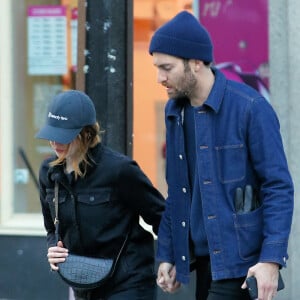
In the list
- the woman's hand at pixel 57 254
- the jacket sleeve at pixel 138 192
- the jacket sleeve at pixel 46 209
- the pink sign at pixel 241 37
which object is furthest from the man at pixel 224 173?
the pink sign at pixel 241 37

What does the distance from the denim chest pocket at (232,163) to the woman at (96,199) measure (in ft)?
1.61

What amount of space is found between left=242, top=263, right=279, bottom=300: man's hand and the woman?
70 cm

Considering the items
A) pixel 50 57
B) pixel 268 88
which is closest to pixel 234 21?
pixel 268 88

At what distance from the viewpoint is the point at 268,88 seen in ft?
22.1

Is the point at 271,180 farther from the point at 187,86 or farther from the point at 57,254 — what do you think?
the point at 57,254

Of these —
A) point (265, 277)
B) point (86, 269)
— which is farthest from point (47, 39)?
point (265, 277)

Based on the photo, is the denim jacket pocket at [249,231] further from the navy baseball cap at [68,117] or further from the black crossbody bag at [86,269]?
the navy baseball cap at [68,117]

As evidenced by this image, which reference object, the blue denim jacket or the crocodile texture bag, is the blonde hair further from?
the blue denim jacket

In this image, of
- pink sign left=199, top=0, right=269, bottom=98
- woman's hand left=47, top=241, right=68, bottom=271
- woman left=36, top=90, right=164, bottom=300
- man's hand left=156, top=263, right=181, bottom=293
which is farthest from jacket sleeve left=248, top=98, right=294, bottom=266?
pink sign left=199, top=0, right=269, bottom=98

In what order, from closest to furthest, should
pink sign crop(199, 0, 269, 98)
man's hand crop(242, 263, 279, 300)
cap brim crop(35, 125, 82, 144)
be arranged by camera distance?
man's hand crop(242, 263, 279, 300), cap brim crop(35, 125, 82, 144), pink sign crop(199, 0, 269, 98)

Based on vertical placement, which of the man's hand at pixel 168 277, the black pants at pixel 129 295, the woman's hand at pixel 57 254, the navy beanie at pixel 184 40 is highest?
the navy beanie at pixel 184 40

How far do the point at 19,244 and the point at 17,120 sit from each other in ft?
3.38

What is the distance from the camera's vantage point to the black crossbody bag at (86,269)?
3.83 meters

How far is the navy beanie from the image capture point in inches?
140
